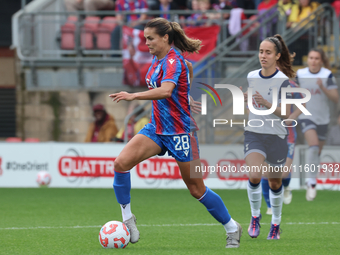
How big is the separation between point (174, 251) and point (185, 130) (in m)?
1.09

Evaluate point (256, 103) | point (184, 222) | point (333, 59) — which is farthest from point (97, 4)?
point (256, 103)

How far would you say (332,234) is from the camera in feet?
22.5

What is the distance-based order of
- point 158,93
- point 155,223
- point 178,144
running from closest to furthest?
point 158,93 < point 178,144 < point 155,223

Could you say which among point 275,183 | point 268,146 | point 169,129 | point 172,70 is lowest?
point 275,183

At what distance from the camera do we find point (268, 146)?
6465 mm

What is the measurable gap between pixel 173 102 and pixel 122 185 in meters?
0.88

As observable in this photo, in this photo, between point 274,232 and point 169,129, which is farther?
point 274,232

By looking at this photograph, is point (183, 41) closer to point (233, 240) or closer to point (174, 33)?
point (174, 33)

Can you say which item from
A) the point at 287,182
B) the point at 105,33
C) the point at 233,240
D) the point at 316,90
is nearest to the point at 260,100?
the point at 233,240

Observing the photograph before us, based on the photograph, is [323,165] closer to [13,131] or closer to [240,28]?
[240,28]

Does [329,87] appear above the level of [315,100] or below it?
above

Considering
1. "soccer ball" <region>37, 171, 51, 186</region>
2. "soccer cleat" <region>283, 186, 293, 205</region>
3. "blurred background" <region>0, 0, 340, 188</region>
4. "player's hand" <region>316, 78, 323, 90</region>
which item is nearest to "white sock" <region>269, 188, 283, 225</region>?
"soccer cleat" <region>283, 186, 293, 205</region>

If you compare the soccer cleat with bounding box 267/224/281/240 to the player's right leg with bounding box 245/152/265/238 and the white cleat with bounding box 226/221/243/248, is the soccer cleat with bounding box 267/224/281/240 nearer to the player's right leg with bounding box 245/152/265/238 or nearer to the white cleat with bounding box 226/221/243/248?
the player's right leg with bounding box 245/152/265/238

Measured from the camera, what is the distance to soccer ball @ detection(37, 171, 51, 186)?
12812mm
